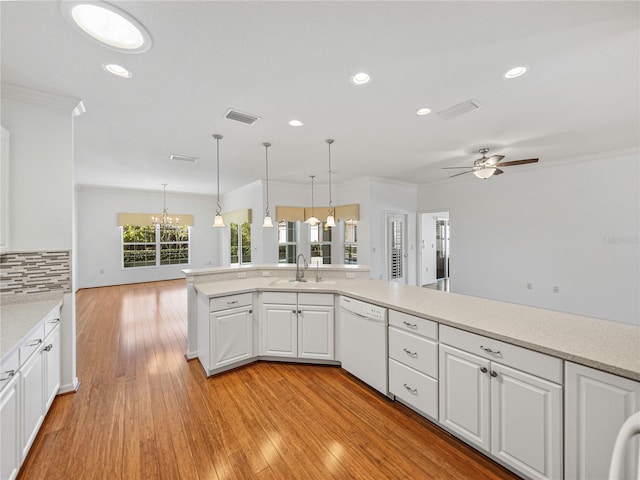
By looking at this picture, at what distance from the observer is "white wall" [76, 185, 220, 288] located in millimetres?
7156

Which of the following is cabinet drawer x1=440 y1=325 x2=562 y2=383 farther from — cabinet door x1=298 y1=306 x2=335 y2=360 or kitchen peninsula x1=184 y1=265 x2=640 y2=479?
cabinet door x1=298 y1=306 x2=335 y2=360

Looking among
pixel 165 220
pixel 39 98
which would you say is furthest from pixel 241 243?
pixel 39 98

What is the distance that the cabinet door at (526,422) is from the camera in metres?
1.39

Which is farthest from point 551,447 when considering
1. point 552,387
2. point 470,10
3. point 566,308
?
point 566,308

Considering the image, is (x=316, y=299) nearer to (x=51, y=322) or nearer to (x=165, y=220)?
(x=51, y=322)

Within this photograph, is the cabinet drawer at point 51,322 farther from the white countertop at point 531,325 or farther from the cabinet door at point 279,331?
the cabinet door at point 279,331

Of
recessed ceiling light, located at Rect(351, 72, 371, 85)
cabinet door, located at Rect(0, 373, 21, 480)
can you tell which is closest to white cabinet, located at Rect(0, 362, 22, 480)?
cabinet door, located at Rect(0, 373, 21, 480)

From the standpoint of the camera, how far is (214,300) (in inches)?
107

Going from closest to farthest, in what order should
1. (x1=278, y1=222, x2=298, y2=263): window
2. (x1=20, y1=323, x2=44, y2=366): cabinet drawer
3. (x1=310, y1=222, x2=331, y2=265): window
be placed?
(x1=20, y1=323, x2=44, y2=366): cabinet drawer
(x1=278, y1=222, x2=298, y2=263): window
(x1=310, y1=222, x2=331, y2=265): window

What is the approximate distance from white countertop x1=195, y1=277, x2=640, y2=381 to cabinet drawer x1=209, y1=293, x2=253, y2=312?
0.08 metres

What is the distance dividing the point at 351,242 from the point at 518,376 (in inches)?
212

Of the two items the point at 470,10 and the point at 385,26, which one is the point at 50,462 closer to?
the point at 385,26

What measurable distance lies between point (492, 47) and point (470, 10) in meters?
0.45

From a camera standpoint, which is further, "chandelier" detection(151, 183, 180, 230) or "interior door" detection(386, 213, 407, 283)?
"chandelier" detection(151, 183, 180, 230)
